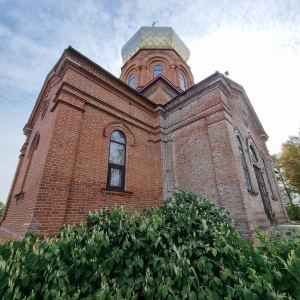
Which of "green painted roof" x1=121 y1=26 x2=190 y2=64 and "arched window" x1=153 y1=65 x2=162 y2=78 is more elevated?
"green painted roof" x1=121 y1=26 x2=190 y2=64

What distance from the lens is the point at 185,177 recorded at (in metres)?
7.53

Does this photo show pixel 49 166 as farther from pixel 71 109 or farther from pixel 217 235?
pixel 217 235

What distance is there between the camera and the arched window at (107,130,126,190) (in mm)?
6506

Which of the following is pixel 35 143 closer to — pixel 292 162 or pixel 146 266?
pixel 146 266

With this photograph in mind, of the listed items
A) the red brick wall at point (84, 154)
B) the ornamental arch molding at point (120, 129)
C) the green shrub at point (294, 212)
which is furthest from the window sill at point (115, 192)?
the green shrub at point (294, 212)

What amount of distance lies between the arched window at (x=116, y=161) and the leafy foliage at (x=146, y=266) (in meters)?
3.69

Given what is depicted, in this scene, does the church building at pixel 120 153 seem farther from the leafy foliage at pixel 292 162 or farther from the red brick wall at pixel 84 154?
the leafy foliage at pixel 292 162

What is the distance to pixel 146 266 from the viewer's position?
2412 millimetres

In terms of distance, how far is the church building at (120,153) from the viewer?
507 cm

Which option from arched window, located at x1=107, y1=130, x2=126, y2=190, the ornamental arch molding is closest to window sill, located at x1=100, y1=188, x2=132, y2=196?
arched window, located at x1=107, y1=130, x2=126, y2=190

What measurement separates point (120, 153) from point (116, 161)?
438 millimetres

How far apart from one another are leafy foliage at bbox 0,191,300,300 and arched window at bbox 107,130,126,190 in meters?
3.69

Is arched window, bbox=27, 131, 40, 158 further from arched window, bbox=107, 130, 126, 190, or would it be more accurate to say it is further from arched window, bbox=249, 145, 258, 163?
arched window, bbox=249, 145, 258, 163

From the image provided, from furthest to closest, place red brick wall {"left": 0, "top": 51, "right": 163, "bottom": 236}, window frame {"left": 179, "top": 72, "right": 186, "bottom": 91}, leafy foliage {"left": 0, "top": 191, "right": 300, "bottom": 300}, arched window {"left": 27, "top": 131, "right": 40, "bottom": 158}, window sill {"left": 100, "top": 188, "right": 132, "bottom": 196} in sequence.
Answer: window frame {"left": 179, "top": 72, "right": 186, "bottom": 91} → arched window {"left": 27, "top": 131, "right": 40, "bottom": 158} → window sill {"left": 100, "top": 188, "right": 132, "bottom": 196} → red brick wall {"left": 0, "top": 51, "right": 163, "bottom": 236} → leafy foliage {"left": 0, "top": 191, "right": 300, "bottom": 300}
